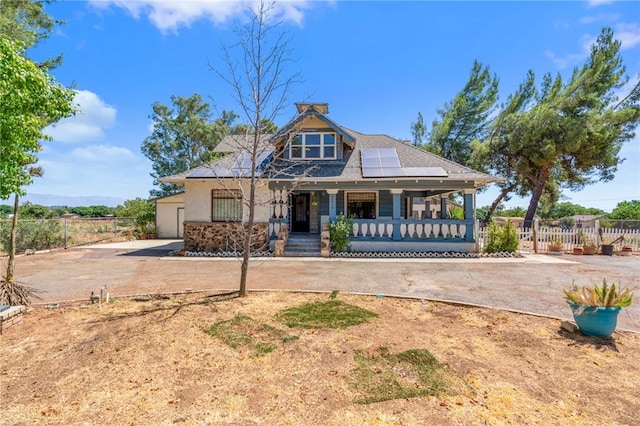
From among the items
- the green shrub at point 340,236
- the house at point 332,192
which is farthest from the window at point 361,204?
the green shrub at point 340,236

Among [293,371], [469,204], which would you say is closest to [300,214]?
[469,204]

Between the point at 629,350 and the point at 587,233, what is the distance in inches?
532

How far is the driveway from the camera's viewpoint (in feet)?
22.5

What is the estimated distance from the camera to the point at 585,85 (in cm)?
1952

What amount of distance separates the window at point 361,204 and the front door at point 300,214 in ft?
7.57

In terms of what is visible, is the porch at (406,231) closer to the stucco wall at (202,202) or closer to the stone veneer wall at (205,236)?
the stucco wall at (202,202)

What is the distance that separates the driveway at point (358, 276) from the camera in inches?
270

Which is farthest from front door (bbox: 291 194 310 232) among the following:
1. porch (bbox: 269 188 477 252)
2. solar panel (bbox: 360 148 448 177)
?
solar panel (bbox: 360 148 448 177)

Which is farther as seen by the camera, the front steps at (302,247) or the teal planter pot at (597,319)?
the front steps at (302,247)

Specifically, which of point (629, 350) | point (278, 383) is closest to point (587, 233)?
point (629, 350)

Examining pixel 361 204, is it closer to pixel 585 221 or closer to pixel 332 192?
pixel 332 192

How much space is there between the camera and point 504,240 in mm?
13336

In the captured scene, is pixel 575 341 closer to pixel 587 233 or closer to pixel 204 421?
pixel 204 421

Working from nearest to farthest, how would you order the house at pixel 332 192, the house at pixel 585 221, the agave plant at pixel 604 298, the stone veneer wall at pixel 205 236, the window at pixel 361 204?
the agave plant at pixel 604 298 → the house at pixel 332 192 → the stone veneer wall at pixel 205 236 → the window at pixel 361 204 → the house at pixel 585 221
